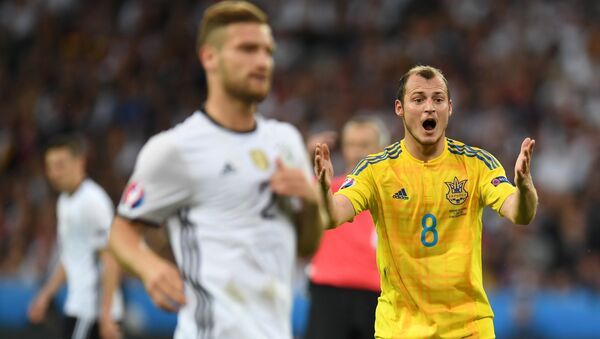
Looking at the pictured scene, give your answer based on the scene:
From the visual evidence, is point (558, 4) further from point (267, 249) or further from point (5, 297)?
point (267, 249)

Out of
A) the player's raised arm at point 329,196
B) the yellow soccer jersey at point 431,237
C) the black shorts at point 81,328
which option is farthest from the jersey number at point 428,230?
the black shorts at point 81,328

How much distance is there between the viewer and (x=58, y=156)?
29.5ft

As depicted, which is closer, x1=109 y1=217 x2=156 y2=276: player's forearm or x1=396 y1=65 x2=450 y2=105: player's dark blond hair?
x1=109 y1=217 x2=156 y2=276: player's forearm

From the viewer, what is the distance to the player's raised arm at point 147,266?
3.66m

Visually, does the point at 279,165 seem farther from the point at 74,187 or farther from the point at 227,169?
the point at 74,187

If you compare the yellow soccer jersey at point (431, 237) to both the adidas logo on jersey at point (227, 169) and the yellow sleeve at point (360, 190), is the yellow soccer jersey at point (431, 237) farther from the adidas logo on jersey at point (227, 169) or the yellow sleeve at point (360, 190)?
the adidas logo on jersey at point (227, 169)

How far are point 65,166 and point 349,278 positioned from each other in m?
2.68

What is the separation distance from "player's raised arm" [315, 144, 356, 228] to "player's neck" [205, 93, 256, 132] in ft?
3.06

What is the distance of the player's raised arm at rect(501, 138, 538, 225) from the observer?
4.93 meters

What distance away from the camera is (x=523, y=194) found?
5.02 meters

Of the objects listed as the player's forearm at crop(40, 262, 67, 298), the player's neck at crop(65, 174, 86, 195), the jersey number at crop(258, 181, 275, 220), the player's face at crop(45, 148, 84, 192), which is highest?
the jersey number at crop(258, 181, 275, 220)

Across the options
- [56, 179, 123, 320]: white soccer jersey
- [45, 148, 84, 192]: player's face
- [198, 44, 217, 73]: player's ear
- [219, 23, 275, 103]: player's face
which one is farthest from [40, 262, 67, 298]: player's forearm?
[219, 23, 275, 103]: player's face

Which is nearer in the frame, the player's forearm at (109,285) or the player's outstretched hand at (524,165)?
the player's outstretched hand at (524,165)

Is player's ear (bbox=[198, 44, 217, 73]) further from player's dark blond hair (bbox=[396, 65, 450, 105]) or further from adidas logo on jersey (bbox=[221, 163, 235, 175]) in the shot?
player's dark blond hair (bbox=[396, 65, 450, 105])
